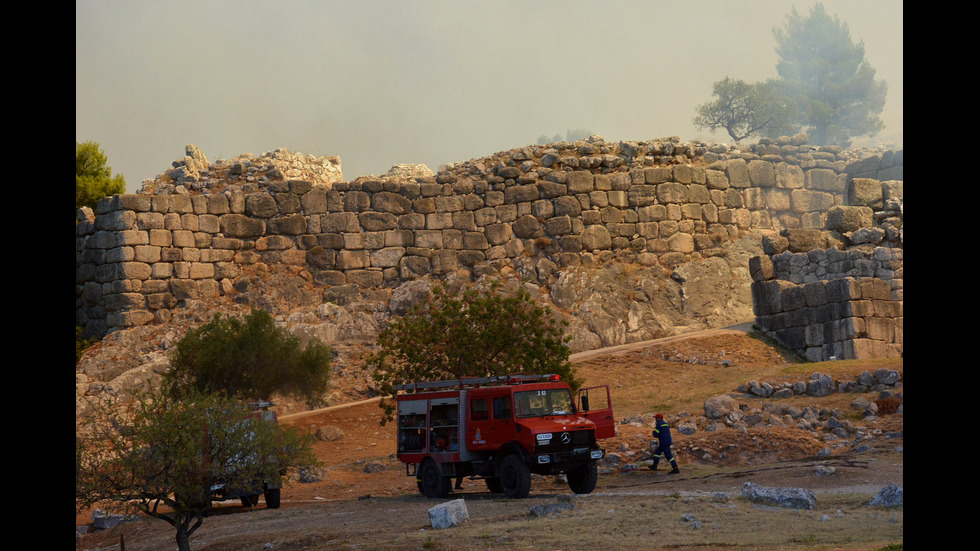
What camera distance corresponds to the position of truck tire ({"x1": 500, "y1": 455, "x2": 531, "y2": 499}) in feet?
38.1

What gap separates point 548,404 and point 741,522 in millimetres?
3952

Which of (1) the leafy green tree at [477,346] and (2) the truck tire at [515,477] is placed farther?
(1) the leafy green tree at [477,346]

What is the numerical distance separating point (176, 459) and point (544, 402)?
504 centimetres

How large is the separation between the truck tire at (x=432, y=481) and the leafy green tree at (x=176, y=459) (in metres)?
2.86

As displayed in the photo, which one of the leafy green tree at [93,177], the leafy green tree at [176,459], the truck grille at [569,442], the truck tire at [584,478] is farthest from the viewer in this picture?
the leafy green tree at [93,177]

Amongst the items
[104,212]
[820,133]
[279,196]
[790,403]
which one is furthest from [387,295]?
→ [820,133]

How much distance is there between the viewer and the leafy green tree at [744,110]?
70312 millimetres

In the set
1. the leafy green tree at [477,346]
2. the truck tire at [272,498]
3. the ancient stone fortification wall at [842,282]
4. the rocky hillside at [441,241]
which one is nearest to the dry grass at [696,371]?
the ancient stone fortification wall at [842,282]

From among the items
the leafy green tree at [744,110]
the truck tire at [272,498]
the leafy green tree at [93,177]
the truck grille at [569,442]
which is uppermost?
the leafy green tree at [744,110]

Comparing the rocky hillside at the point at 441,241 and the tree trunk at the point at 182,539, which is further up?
the rocky hillside at the point at 441,241

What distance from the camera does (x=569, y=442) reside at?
459 inches

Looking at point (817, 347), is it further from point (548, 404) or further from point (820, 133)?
point (820, 133)

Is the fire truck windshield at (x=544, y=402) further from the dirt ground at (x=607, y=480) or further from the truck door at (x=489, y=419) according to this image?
the dirt ground at (x=607, y=480)

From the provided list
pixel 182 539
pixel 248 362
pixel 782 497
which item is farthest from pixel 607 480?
pixel 248 362
